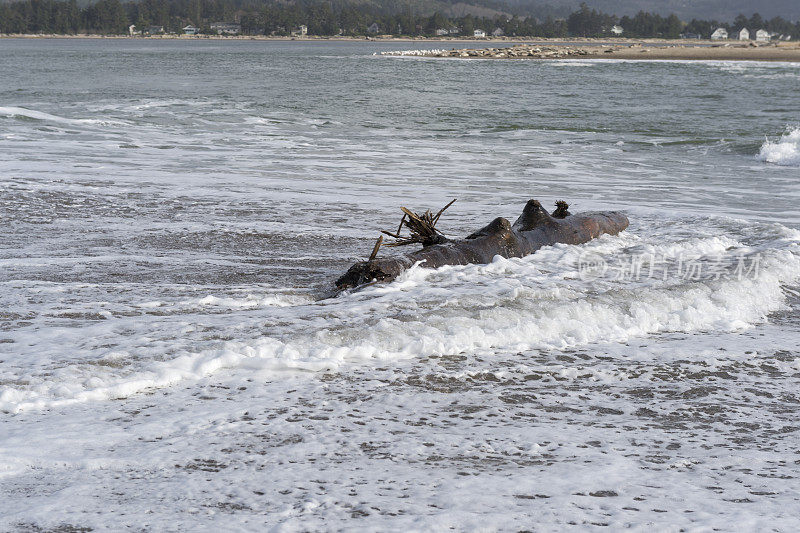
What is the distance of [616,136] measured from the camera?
20359 mm

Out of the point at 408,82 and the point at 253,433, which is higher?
the point at 408,82

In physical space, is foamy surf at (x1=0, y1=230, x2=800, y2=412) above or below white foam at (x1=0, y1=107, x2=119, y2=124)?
below

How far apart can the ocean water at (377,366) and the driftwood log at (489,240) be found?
0.49ft

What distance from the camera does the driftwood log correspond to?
563 cm

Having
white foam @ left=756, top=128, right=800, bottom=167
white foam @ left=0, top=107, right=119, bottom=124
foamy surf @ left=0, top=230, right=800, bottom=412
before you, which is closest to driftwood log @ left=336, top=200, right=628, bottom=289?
foamy surf @ left=0, top=230, right=800, bottom=412

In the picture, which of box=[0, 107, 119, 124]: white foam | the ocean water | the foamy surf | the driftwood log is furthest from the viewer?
box=[0, 107, 119, 124]: white foam

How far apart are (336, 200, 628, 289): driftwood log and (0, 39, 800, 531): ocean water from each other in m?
0.15

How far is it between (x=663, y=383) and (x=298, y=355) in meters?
1.91

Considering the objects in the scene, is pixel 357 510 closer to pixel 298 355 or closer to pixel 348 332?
pixel 298 355

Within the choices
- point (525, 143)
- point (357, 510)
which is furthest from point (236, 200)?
point (525, 143)

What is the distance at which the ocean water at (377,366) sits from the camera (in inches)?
112

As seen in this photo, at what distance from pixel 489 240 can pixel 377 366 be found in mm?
2321

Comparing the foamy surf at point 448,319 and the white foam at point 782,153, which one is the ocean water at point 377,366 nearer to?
the foamy surf at point 448,319

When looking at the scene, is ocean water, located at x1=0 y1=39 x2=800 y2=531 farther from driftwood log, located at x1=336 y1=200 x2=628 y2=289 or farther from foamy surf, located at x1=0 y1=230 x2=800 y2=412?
driftwood log, located at x1=336 y1=200 x2=628 y2=289
